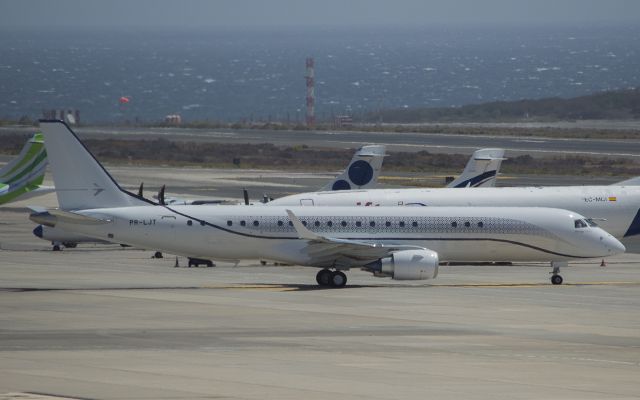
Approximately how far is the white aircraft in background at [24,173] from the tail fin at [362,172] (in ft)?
57.8

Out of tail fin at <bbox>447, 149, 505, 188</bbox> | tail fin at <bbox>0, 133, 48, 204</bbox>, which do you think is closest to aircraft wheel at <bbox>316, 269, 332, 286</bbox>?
tail fin at <bbox>447, 149, 505, 188</bbox>

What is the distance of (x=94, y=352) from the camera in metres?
34.1

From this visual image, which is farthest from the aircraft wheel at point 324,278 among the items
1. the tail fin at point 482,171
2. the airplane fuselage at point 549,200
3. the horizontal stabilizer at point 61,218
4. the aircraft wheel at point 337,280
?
the tail fin at point 482,171

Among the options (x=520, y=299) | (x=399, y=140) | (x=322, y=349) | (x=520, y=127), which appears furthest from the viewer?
(x=520, y=127)

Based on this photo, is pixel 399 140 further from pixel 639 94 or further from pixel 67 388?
pixel 67 388

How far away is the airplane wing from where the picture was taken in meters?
48.4

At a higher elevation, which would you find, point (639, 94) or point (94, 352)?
point (639, 94)

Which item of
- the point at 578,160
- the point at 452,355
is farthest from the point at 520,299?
the point at 578,160

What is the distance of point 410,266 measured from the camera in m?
48.7

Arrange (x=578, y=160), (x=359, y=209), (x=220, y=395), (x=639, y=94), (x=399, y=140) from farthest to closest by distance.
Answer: (x=639, y=94)
(x=399, y=140)
(x=578, y=160)
(x=359, y=209)
(x=220, y=395)

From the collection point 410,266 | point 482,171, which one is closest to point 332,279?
point 410,266

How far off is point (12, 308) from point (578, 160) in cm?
7527

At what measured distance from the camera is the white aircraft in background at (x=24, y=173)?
3009 inches

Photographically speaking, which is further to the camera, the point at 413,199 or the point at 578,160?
the point at 578,160
